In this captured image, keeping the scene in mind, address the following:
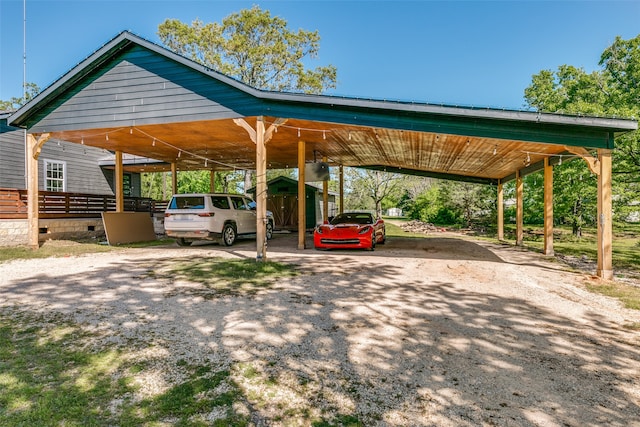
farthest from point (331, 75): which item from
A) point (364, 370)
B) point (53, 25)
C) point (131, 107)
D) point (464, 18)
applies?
point (364, 370)

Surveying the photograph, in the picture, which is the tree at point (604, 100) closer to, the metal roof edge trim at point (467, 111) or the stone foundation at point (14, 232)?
the metal roof edge trim at point (467, 111)

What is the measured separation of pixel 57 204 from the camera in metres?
13.9

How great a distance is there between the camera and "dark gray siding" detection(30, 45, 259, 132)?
31.6 feet

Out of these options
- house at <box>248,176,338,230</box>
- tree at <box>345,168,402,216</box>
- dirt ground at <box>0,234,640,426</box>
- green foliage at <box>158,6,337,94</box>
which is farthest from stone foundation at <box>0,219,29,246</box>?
tree at <box>345,168,402,216</box>

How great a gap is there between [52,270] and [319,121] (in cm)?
705

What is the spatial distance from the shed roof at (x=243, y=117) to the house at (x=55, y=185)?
296cm

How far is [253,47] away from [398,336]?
28826 mm

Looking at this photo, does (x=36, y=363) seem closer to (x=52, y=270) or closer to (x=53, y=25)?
(x=52, y=270)

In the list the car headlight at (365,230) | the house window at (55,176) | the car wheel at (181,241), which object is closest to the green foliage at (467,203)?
the car headlight at (365,230)

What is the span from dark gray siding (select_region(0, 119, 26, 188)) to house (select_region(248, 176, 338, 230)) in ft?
38.2

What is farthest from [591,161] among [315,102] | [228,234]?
[228,234]

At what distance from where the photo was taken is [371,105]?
8.68m

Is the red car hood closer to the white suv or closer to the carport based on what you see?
the carport

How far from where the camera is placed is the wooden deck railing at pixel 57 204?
12328mm
